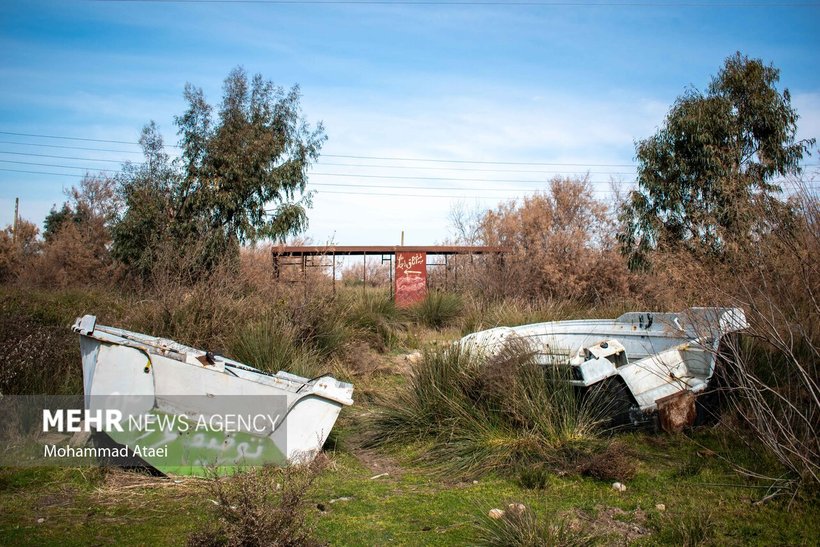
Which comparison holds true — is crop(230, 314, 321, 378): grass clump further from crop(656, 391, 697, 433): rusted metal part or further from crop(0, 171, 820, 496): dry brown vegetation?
crop(656, 391, 697, 433): rusted metal part

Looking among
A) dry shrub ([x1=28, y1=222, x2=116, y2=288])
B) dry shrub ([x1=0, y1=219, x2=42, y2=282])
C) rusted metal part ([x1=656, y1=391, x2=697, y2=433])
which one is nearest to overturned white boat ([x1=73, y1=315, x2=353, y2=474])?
rusted metal part ([x1=656, y1=391, x2=697, y2=433])

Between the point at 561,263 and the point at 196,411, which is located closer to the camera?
the point at 196,411

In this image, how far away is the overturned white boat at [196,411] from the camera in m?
5.59

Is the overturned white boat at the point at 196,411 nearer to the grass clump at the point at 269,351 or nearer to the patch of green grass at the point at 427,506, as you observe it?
the patch of green grass at the point at 427,506

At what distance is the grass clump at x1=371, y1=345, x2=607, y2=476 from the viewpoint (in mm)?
5824

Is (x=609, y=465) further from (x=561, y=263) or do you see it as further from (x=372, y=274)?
(x=372, y=274)

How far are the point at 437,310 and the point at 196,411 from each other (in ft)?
31.6

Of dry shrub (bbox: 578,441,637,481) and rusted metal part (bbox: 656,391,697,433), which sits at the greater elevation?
rusted metal part (bbox: 656,391,697,433)

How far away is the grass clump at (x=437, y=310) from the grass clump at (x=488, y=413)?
7.54m

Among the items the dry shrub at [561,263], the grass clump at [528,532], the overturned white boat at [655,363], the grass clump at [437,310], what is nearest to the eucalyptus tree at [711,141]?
the dry shrub at [561,263]

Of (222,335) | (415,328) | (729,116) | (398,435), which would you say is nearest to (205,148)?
(415,328)

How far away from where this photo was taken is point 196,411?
18.6ft

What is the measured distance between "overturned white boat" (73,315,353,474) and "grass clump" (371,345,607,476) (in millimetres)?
1191

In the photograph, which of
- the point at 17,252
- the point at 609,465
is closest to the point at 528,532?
the point at 609,465
